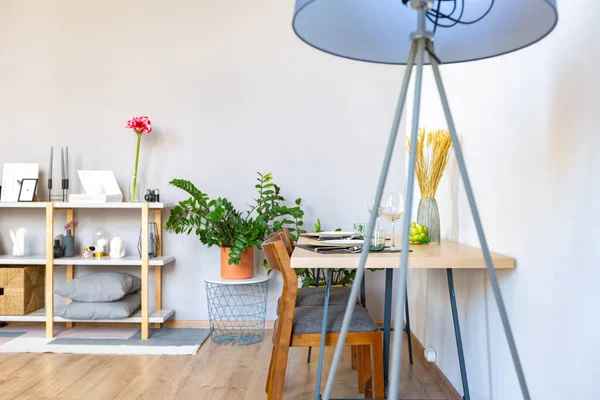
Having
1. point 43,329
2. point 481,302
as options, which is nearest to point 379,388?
point 481,302

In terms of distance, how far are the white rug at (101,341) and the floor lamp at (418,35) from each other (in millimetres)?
2360

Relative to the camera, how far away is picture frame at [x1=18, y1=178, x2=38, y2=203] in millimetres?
3604

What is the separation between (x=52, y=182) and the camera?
3.80 metres

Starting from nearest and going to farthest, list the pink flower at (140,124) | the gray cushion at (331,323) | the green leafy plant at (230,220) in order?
the gray cushion at (331,323), the green leafy plant at (230,220), the pink flower at (140,124)

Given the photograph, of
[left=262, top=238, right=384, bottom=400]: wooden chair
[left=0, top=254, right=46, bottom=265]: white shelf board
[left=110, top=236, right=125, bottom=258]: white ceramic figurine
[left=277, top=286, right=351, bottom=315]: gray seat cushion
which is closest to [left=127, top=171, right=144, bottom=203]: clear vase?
[left=110, top=236, right=125, bottom=258]: white ceramic figurine

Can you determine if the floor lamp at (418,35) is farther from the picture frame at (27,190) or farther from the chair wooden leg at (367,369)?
the picture frame at (27,190)

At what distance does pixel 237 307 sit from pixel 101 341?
918 millimetres

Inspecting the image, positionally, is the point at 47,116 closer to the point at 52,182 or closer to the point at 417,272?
the point at 52,182

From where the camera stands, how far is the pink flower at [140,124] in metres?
3.50

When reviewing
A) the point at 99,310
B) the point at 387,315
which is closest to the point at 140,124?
the point at 99,310

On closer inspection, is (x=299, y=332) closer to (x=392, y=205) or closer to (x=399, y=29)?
(x=392, y=205)

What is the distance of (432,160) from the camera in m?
2.40

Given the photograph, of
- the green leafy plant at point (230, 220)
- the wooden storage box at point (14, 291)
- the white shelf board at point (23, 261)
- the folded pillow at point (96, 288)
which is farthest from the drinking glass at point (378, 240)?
the wooden storage box at point (14, 291)

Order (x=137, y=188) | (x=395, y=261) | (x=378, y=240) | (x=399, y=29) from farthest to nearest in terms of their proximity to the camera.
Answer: (x=137, y=188) < (x=378, y=240) < (x=395, y=261) < (x=399, y=29)
